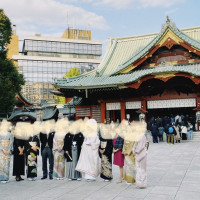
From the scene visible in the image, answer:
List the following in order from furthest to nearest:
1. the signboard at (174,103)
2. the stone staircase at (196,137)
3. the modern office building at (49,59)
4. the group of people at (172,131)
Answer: the modern office building at (49,59)
the signboard at (174,103)
the stone staircase at (196,137)
the group of people at (172,131)

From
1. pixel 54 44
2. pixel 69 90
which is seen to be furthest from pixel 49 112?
pixel 54 44

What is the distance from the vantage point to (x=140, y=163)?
772cm

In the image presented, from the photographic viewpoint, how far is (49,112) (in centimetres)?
3700

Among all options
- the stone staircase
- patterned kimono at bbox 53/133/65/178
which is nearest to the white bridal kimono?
patterned kimono at bbox 53/133/65/178

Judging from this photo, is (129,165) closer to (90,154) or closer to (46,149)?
(90,154)

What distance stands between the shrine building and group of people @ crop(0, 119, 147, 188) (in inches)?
469

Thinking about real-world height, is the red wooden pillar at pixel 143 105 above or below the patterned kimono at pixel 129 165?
above

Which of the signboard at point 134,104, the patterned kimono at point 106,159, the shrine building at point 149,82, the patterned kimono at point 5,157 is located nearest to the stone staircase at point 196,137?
the shrine building at point 149,82

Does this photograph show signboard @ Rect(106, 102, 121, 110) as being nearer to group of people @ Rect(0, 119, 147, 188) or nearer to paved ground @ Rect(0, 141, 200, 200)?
paved ground @ Rect(0, 141, 200, 200)

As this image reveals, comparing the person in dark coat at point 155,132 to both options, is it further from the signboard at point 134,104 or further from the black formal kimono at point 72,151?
the black formal kimono at point 72,151

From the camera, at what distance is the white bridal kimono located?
8.77 m

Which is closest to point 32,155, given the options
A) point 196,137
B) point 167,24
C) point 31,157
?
point 31,157

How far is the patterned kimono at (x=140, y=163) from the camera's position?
24.8 ft

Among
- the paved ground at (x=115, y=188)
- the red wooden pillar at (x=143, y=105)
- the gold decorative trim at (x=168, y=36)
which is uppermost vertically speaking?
the gold decorative trim at (x=168, y=36)
